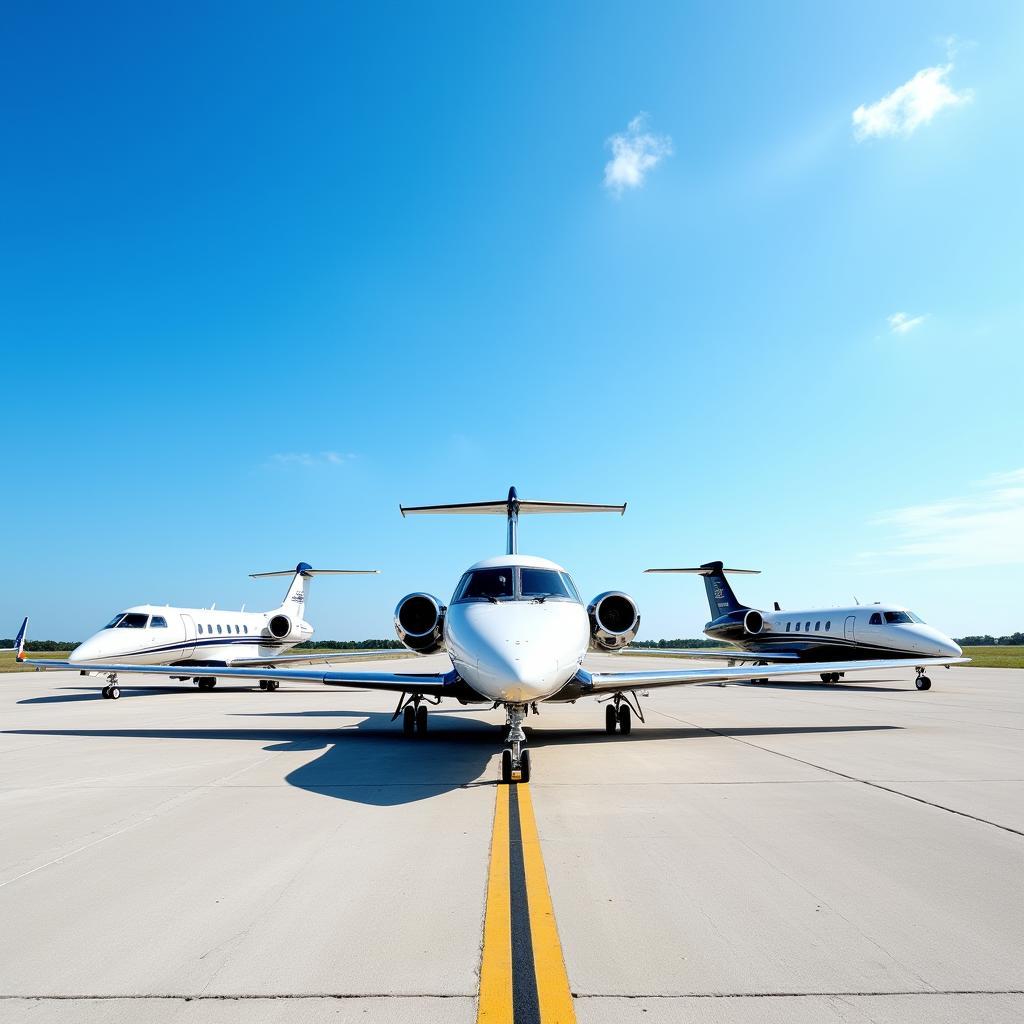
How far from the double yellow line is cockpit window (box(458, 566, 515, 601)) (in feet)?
10.1

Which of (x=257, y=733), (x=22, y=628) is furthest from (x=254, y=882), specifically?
(x=22, y=628)

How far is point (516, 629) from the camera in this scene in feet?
20.4

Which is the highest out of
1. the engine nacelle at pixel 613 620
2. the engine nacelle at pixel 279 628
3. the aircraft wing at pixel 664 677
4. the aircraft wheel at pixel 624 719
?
the engine nacelle at pixel 279 628

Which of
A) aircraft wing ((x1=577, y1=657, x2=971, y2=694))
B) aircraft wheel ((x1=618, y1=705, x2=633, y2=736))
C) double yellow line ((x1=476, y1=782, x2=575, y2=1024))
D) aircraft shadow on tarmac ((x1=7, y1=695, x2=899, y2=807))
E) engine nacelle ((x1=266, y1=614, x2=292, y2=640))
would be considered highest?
engine nacelle ((x1=266, y1=614, x2=292, y2=640))

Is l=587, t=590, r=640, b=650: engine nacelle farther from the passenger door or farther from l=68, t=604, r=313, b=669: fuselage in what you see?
Result: the passenger door

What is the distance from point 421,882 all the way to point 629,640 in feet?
20.2

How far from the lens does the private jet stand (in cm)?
1961

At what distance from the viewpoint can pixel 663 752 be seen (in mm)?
8266

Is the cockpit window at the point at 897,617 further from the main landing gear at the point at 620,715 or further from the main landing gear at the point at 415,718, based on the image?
the main landing gear at the point at 415,718

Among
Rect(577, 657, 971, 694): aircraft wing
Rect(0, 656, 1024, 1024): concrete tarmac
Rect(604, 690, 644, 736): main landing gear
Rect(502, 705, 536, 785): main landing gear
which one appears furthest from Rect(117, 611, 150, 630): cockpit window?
Answer: Rect(502, 705, 536, 785): main landing gear

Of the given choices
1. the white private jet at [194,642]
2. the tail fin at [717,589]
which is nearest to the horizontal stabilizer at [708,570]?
the tail fin at [717,589]

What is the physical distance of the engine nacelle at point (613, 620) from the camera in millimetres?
9336

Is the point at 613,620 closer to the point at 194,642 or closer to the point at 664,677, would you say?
the point at 664,677

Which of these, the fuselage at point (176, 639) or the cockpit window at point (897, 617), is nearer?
the fuselage at point (176, 639)
